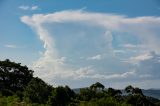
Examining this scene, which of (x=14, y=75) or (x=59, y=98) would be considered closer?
(x=59, y=98)

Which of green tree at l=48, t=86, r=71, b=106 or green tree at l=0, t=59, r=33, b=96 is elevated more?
green tree at l=0, t=59, r=33, b=96

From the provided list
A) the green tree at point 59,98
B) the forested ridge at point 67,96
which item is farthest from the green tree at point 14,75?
the green tree at point 59,98

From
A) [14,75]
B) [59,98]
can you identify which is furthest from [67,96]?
[14,75]

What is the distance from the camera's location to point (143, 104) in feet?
195

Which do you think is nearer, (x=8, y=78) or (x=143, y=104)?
(x=143, y=104)

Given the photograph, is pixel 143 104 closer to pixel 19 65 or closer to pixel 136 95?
pixel 136 95

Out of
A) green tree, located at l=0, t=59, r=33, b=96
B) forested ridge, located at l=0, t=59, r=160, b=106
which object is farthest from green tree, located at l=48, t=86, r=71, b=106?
green tree, located at l=0, t=59, r=33, b=96

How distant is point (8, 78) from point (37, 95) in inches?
1240

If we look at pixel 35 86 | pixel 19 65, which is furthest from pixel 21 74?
pixel 35 86

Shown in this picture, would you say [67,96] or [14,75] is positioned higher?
[14,75]

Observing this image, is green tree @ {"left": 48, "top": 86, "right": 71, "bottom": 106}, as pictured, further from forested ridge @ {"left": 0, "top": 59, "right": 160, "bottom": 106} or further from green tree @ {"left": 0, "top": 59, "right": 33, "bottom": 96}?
green tree @ {"left": 0, "top": 59, "right": 33, "bottom": 96}

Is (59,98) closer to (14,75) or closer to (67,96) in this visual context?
(67,96)

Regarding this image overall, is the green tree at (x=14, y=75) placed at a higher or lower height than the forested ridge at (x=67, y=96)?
higher

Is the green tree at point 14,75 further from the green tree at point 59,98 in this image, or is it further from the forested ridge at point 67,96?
the green tree at point 59,98
